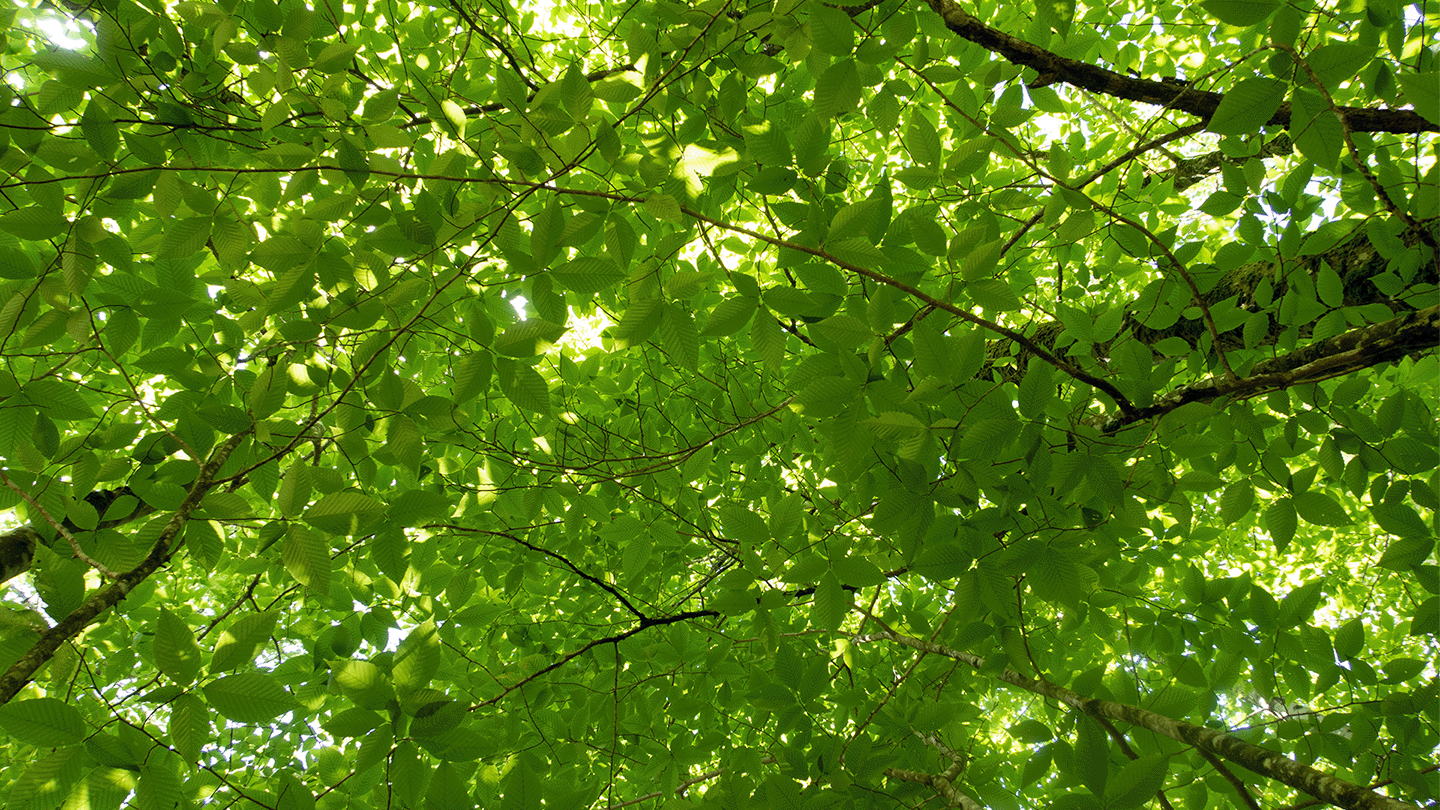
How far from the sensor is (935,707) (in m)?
1.82

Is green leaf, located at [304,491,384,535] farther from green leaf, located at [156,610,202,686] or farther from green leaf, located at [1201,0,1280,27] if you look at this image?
green leaf, located at [1201,0,1280,27]

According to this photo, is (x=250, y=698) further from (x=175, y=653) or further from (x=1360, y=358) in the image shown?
(x=1360, y=358)

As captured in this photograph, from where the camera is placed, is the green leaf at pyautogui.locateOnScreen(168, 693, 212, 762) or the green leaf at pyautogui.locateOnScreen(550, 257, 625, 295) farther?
the green leaf at pyautogui.locateOnScreen(550, 257, 625, 295)

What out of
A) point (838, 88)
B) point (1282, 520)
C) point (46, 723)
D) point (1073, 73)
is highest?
point (1073, 73)

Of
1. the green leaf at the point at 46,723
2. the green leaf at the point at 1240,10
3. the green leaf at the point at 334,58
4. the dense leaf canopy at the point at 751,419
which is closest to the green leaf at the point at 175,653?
the dense leaf canopy at the point at 751,419

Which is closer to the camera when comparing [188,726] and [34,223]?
[188,726]

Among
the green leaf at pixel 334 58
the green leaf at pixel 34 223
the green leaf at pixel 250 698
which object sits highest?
the green leaf at pixel 334 58

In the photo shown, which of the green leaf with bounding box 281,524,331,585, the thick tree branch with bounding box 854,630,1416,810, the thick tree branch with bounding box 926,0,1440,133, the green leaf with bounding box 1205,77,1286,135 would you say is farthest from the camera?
the thick tree branch with bounding box 926,0,1440,133

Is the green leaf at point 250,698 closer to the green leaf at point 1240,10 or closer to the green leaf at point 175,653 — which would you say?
the green leaf at point 175,653

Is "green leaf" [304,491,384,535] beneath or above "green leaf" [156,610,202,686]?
above

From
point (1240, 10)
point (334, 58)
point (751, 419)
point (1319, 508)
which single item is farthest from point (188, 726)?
point (1319, 508)

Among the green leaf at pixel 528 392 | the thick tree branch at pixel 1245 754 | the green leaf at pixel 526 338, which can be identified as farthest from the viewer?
the green leaf at pixel 528 392

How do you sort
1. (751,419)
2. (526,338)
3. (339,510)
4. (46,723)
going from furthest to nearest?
(751,419)
(526,338)
(339,510)
(46,723)

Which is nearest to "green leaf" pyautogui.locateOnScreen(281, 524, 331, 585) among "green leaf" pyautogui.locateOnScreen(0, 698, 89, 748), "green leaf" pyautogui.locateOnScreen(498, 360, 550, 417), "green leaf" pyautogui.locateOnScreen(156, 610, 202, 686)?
"green leaf" pyautogui.locateOnScreen(156, 610, 202, 686)
